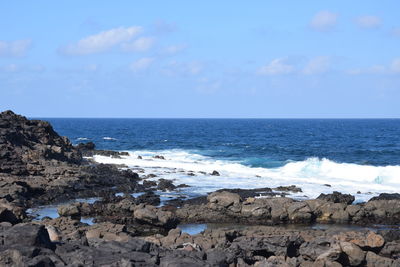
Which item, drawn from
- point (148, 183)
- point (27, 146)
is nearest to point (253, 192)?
point (148, 183)

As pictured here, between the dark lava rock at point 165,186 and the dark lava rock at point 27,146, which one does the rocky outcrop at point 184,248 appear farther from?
the dark lava rock at point 27,146

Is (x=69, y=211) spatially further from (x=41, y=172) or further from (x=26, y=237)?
(x=26, y=237)

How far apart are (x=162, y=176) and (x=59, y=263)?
3478 cm

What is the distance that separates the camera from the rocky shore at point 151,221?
17.2 m

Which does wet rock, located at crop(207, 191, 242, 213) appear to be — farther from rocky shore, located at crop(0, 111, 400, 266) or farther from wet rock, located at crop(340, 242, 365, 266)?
wet rock, located at crop(340, 242, 365, 266)

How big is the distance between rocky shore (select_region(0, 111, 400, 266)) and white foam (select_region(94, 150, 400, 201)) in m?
3.59

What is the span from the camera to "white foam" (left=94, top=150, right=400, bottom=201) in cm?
4506

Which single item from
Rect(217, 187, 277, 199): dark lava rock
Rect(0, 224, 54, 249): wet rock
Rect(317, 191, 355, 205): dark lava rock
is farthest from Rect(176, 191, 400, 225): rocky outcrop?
Rect(0, 224, 54, 249): wet rock

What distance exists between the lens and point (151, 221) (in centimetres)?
3003

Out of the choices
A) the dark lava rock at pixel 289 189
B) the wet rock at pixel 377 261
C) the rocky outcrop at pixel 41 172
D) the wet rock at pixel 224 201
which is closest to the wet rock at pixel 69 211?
the rocky outcrop at pixel 41 172

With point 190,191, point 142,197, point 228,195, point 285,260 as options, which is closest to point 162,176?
point 190,191

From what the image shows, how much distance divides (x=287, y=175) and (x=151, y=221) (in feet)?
88.7

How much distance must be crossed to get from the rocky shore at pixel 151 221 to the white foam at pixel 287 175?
3.59 meters

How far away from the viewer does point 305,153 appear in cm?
7806
